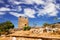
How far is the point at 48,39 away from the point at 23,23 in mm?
39775

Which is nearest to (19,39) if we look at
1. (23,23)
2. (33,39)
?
(33,39)

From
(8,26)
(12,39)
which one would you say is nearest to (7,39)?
(12,39)

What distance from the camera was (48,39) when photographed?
439cm

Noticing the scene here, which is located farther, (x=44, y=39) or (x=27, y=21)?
(x=27, y=21)

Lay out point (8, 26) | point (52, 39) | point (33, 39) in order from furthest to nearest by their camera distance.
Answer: point (8, 26), point (33, 39), point (52, 39)

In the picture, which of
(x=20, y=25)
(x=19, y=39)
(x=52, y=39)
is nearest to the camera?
(x=52, y=39)

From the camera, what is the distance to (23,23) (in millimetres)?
44062

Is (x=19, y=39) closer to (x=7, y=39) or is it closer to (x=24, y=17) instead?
(x=7, y=39)

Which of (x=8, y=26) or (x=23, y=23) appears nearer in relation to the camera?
(x=8, y=26)

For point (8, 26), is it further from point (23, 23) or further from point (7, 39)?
point (7, 39)

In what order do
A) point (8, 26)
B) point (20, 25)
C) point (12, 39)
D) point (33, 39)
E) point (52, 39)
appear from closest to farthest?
point (52, 39) → point (33, 39) → point (12, 39) → point (8, 26) → point (20, 25)

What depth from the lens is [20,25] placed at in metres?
43.3

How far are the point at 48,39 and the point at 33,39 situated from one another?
0.60 meters

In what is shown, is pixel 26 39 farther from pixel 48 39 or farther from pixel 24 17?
pixel 24 17
